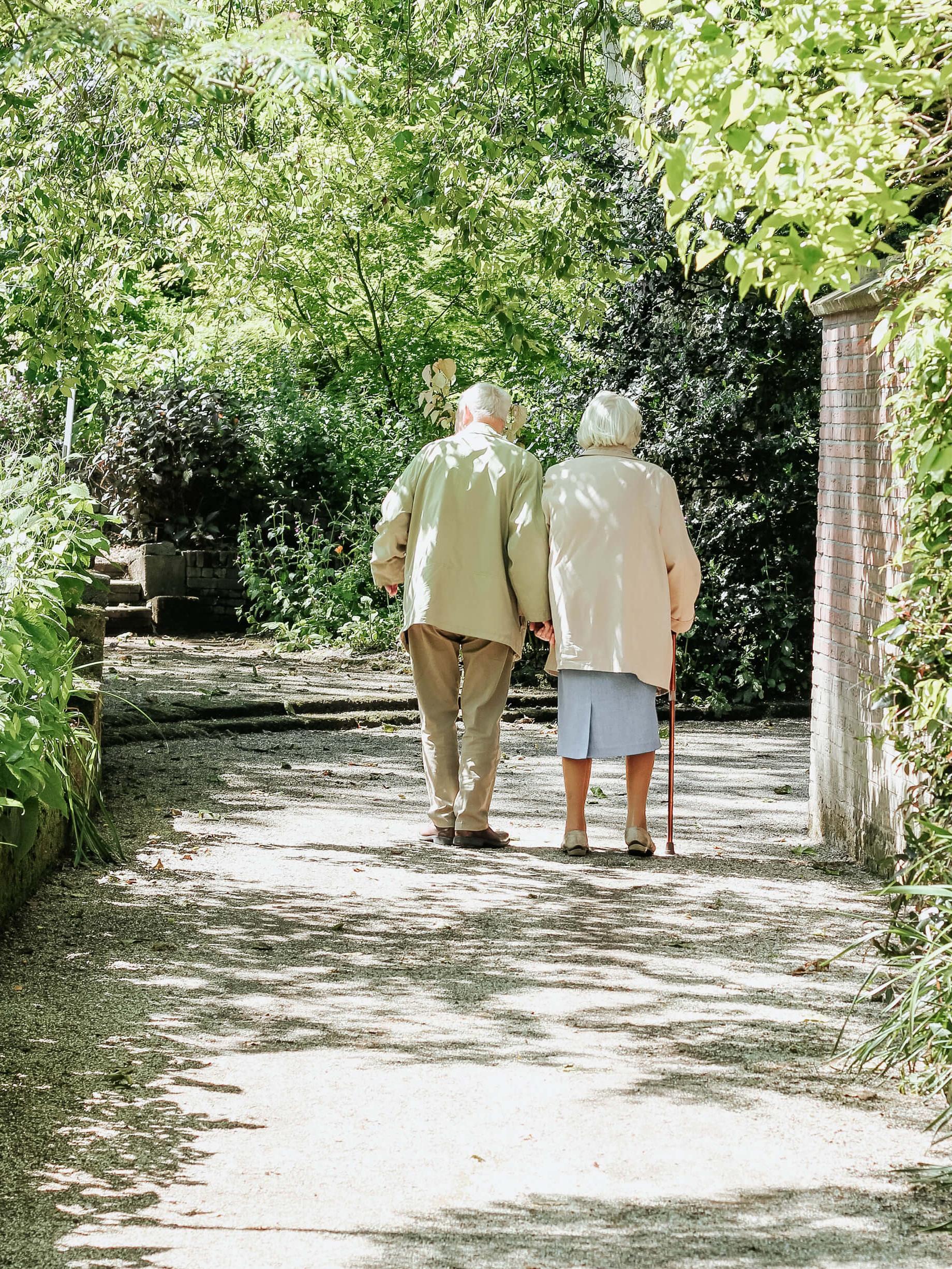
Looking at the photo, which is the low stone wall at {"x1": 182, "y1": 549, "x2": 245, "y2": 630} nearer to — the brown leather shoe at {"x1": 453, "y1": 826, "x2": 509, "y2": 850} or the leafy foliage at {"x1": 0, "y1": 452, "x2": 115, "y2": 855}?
the leafy foliage at {"x1": 0, "y1": 452, "x2": 115, "y2": 855}

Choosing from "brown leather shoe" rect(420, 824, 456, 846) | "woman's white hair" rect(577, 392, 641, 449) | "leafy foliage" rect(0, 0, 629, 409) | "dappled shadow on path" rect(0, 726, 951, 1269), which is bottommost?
"dappled shadow on path" rect(0, 726, 951, 1269)

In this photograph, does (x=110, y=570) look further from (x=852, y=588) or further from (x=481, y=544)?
(x=852, y=588)

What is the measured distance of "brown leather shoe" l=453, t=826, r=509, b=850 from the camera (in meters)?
7.00

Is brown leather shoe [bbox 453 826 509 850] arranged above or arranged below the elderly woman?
below

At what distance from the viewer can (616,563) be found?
22.2ft

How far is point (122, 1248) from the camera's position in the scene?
3.05m

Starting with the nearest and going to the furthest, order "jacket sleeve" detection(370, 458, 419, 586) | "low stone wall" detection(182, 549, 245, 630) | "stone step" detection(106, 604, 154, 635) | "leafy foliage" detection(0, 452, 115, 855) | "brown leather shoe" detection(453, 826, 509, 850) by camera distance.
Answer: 1. "leafy foliage" detection(0, 452, 115, 855)
2. "brown leather shoe" detection(453, 826, 509, 850)
3. "jacket sleeve" detection(370, 458, 419, 586)
4. "stone step" detection(106, 604, 154, 635)
5. "low stone wall" detection(182, 549, 245, 630)

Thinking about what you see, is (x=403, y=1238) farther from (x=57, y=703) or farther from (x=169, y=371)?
(x=169, y=371)

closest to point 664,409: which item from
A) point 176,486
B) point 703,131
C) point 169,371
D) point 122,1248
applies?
point 176,486

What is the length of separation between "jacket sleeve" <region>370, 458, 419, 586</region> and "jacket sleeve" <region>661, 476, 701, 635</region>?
3.93 feet

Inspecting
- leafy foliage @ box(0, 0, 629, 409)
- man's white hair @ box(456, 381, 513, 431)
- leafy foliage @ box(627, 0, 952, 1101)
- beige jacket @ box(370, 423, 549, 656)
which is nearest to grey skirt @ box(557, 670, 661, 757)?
beige jacket @ box(370, 423, 549, 656)

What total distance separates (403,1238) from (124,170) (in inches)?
350

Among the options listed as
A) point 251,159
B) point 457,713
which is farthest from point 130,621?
point 457,713

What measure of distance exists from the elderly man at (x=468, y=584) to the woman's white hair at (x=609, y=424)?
1.03 feet
